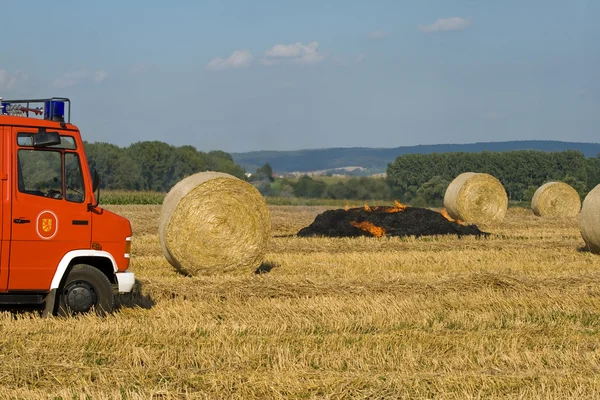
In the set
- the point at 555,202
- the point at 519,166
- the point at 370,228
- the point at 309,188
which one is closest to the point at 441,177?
the point at 519,166

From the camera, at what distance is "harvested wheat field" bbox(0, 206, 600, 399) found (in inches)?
294

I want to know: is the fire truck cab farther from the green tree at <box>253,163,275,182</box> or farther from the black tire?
the green tree at <box>253,163,275,182</box>

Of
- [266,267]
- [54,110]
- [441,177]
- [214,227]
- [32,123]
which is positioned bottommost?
[266,267]

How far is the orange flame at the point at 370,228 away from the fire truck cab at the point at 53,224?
12.1 metres

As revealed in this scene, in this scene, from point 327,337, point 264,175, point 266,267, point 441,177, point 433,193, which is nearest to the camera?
point 327,337

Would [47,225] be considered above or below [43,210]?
below

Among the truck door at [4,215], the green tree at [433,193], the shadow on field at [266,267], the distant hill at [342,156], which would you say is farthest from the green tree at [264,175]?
the distant hill at [342,156]

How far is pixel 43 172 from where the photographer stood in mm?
10391

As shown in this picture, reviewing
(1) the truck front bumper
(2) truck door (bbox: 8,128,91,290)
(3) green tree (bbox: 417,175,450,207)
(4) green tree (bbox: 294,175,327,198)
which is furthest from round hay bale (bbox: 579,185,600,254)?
(4) green tree (bbox: 294,175,327,198)

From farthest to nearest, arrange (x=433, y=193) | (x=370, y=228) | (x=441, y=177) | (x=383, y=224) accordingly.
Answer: (x=441, y=177) → (x=433, y=193) → (x=383, y=224) → (x=370, y=228)

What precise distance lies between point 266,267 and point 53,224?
649 cm

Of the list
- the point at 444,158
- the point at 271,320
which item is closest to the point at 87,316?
the point at 271,320

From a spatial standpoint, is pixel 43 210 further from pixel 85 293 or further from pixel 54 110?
pixel 54 110

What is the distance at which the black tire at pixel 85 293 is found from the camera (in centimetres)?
1053
